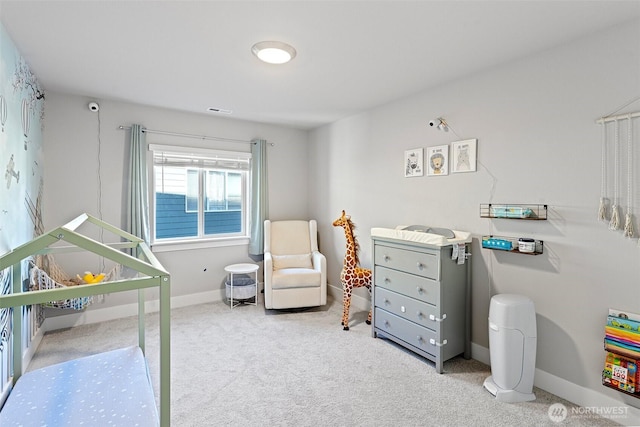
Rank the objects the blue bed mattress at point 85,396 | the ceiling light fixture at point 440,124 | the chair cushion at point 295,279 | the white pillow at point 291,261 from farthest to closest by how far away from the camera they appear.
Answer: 1. the white pillow at point 291,261
2. the chair cushion at point 295,279
3. the ceiling light fixture at point 440,124
4. the blue bed mattress at point 85,396

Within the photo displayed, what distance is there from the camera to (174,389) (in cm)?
227

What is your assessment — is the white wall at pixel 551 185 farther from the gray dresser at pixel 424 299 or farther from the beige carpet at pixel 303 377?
the beige carpet at pixel 303 377

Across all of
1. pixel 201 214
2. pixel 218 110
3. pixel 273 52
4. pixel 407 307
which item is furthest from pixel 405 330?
pixel 218 110

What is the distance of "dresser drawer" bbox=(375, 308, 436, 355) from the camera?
8.59 ft

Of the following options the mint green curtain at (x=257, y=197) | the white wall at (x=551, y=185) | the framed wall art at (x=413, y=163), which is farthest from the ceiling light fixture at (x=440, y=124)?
the mint green curtain at (x=257, y=197)

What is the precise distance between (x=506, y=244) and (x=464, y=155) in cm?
85

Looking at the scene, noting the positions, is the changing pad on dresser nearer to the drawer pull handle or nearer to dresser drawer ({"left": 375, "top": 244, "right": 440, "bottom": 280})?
dresser drawer ({"left": 375, "top": 244, "right": 440, "bottom": 280})

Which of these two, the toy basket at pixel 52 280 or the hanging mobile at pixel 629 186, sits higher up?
the hanging mobile at pixel 629 186

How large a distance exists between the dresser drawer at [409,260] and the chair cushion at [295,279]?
0.96 m

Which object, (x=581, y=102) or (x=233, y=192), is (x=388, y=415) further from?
(x=233, y=192)

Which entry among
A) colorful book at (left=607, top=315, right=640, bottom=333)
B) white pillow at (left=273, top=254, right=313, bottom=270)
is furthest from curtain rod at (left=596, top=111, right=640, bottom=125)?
white pillow at (left=273, top=254, right=313, bottom=270)

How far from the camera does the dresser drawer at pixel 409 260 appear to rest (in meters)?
2.58

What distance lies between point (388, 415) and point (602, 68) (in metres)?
2.57

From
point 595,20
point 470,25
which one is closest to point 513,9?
point 470,25
